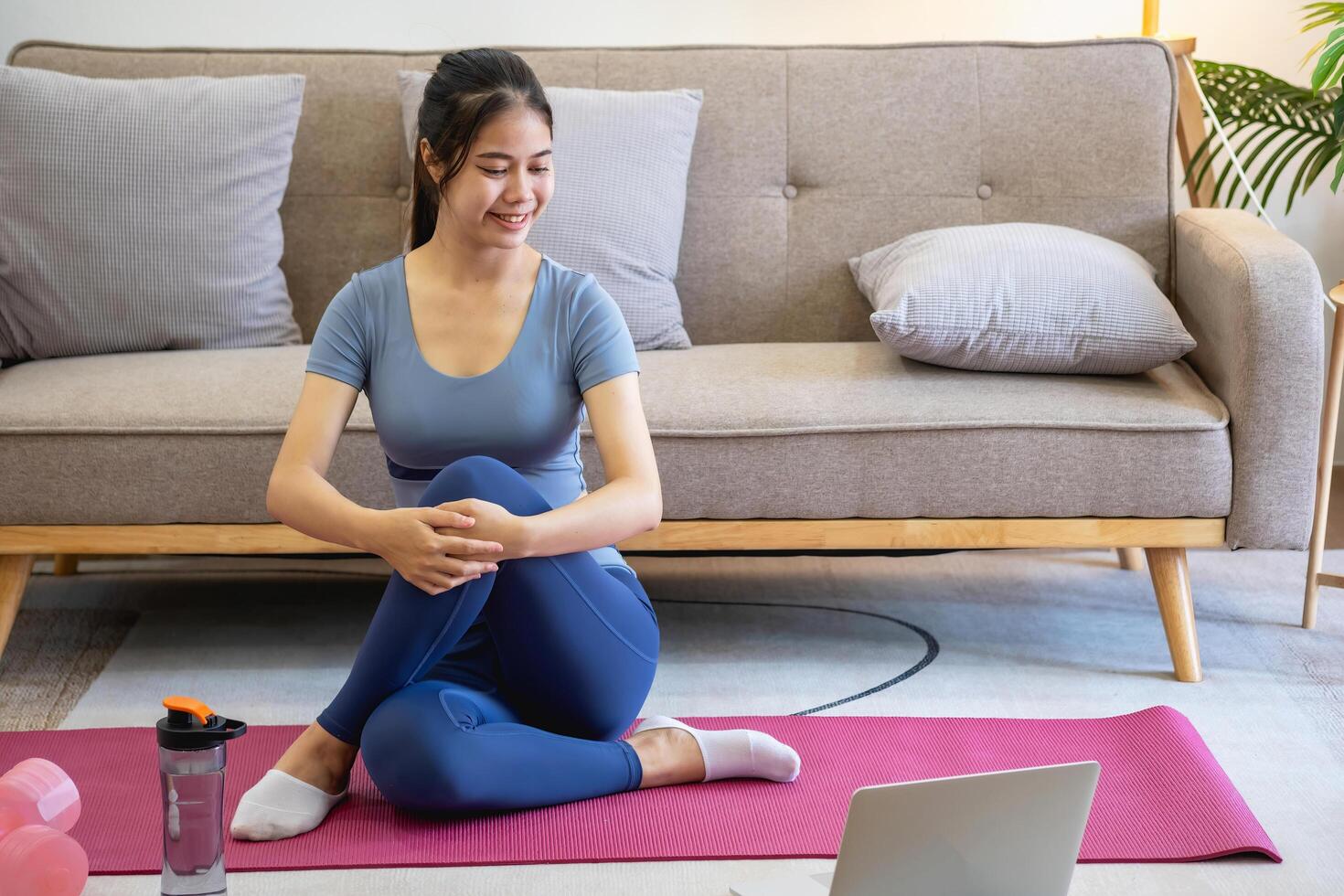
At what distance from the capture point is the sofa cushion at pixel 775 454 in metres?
2.03

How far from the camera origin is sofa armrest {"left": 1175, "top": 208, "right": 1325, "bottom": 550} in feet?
6.57

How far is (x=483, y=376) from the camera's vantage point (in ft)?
5.24

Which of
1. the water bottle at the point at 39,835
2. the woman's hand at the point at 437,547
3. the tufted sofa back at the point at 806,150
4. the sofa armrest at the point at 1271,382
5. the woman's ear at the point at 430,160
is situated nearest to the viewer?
the water bottle at the point at 39,835

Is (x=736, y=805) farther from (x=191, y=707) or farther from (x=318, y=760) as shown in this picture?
(x=191, y=707)

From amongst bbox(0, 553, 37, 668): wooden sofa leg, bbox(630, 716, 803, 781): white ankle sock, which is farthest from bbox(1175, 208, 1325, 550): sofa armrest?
bbox(0, 553, 37, 668): wooden sofa leg

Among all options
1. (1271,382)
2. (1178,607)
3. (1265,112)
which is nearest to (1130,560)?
(1178,607)

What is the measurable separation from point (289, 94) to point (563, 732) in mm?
1399

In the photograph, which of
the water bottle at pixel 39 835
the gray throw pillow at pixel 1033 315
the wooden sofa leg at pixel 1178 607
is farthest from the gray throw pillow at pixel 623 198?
the water bottle at pixel 39 835

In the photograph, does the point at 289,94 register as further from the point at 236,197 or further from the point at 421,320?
the point at 421,320

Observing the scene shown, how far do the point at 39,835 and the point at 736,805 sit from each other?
2.37 ft

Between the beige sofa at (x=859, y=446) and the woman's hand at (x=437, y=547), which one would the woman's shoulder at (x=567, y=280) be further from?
the beige sofa at (x=859, y=446)

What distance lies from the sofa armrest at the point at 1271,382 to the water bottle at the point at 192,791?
1.46 metres

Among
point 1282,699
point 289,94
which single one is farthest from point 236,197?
point 1282,699

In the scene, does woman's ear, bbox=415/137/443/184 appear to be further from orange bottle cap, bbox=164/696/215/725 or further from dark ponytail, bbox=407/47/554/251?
orange bottle cap, bbox=164/696/215/725
